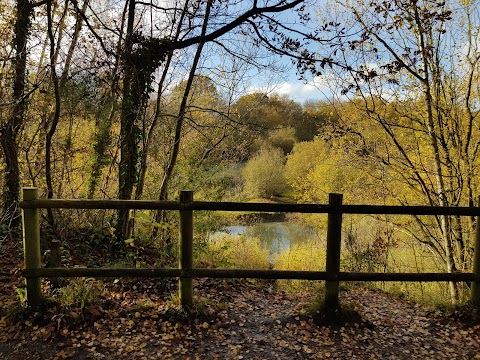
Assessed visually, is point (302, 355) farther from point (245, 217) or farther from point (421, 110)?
point (245, 217)

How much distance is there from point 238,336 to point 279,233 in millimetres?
17341

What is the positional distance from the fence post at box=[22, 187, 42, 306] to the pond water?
12.5m

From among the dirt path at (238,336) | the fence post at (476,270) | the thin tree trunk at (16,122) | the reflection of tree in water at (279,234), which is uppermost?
the thin tree trunk at (16,122)

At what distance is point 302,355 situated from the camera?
3.35 meters

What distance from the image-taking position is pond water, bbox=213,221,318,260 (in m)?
17.3

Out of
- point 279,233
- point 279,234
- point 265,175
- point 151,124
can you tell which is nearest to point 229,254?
point 151,124

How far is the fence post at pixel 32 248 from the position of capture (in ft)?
12.2

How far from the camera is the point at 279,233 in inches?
819

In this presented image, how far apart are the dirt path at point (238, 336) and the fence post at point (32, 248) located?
0.30 meters

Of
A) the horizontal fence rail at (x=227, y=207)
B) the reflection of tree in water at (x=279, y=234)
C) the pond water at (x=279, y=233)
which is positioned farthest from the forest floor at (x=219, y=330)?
the reflection of tree in water at (x=279, y=234)

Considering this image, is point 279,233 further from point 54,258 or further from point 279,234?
point 54,258

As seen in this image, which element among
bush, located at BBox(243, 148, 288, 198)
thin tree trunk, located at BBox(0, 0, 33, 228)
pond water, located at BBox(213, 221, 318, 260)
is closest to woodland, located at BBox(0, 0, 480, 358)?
thin tree trunk, located at BBox(0, 0, 33, 228)

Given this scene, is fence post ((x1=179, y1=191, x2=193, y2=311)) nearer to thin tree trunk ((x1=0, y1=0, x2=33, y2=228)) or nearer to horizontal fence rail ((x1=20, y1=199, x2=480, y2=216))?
horizontal fence rail ((x1=20, y1=199, x2=480, y2=216))

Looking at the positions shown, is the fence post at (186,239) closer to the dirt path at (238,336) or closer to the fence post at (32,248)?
the dirt path at (238,336)
